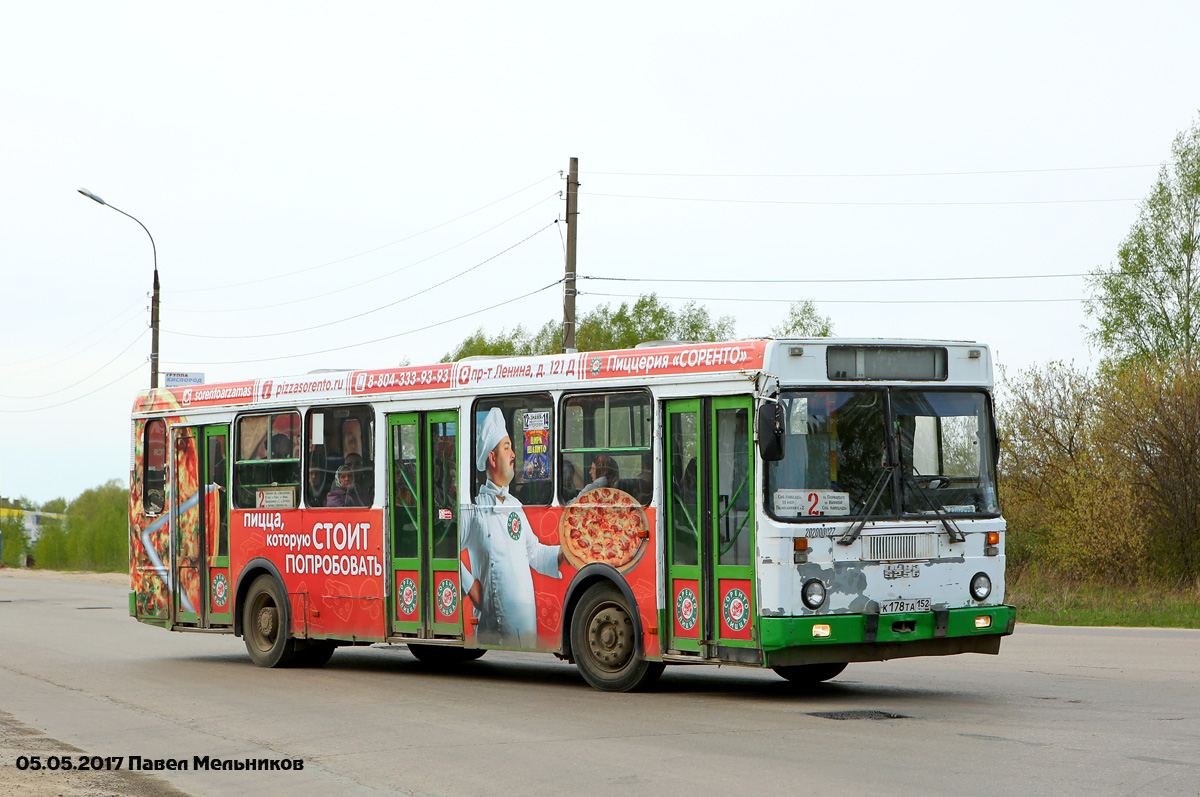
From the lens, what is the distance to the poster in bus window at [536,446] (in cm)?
1284

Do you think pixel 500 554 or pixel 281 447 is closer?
pixel 500 554

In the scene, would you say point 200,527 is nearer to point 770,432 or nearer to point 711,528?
point 711,528

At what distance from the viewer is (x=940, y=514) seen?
1138cm

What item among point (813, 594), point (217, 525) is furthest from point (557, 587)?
point (217, 525)

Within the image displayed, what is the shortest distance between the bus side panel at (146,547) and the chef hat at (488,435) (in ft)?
17.1

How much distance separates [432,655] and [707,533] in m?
5.69

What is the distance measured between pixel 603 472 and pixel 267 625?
5.55 metres

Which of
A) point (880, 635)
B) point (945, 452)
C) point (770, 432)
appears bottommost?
point (880, 635)

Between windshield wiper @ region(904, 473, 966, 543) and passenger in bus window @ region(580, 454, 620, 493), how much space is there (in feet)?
8.21

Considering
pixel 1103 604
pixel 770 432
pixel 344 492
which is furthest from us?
pixel 1103 604

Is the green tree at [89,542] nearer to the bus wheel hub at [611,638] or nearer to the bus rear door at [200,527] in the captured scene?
the bus rear door at [200,527]

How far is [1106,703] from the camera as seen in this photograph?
11.3 m

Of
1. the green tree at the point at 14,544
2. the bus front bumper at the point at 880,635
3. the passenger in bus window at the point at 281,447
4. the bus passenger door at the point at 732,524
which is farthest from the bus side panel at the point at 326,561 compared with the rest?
the green tree at the point at 14,544

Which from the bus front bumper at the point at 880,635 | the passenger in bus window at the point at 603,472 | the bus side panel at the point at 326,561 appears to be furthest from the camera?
the bus side panel at the point at 326,561
